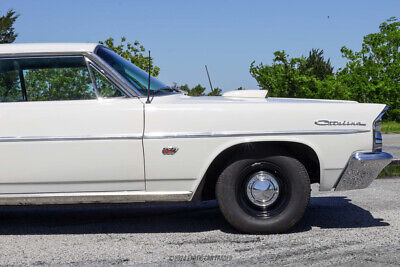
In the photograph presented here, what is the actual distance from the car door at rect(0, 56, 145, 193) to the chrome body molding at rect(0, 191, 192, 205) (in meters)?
0.04

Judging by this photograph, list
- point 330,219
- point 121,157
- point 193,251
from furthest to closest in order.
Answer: point 330,219 < point 121,157 < point 193,251

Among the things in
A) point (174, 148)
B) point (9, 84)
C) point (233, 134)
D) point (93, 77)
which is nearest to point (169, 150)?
point (174, 148)

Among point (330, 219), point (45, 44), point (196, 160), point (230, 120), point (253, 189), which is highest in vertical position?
point (45, 44)

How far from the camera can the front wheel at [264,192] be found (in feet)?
14.4

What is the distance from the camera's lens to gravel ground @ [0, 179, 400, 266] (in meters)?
3.81

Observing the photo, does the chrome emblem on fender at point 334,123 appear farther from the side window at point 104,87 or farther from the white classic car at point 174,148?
the side window at point 104,87

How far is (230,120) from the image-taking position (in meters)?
→ 4.35

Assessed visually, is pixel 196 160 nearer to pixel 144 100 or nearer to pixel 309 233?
pixel 144 100

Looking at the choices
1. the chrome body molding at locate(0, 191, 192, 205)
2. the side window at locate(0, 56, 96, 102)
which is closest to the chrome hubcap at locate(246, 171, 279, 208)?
the chrome body molding at locate(0, 191, 192, 205)

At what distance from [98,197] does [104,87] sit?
94cm

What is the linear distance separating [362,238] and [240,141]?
50.7 inches

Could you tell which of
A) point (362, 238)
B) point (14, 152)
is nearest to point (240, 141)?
point (362, 238)

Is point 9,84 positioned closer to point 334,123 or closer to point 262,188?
point 262,188

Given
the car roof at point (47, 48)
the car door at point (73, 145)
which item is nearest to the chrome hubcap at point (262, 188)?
the car door at point (73, 145)
